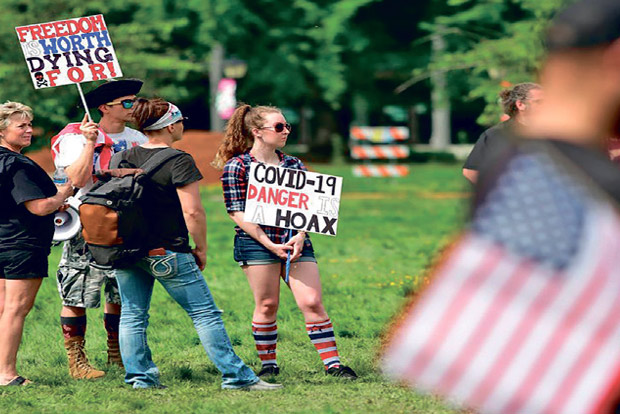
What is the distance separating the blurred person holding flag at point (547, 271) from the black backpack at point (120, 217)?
182 inches

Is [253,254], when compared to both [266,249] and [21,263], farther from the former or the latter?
[21,263]

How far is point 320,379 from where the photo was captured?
7293 millimetres

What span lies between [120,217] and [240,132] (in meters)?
1.15

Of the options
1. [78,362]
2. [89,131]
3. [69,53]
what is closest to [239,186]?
[89,131]

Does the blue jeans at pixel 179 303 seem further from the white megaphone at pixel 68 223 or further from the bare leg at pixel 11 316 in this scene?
the white megaphone at pixel 68 223

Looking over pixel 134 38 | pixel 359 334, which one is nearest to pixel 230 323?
pixel 359 334

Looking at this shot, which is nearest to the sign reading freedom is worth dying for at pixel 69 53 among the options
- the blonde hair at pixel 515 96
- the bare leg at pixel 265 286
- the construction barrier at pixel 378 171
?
the bare leg at pixel 265 286

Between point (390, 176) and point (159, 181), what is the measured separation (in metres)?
28.2

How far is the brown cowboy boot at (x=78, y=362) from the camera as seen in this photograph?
755 centimetres

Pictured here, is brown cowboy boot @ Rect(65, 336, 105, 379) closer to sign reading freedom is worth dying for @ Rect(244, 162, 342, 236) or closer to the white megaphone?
the white megaphone

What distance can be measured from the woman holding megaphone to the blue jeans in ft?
2.20

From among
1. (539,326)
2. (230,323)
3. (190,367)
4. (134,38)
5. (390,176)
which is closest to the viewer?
(539,326)

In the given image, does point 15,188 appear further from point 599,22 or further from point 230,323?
point 599,22

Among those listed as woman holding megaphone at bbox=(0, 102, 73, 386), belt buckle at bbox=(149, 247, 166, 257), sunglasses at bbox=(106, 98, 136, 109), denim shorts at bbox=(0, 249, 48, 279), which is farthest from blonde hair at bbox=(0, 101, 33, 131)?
belt buckle at bbox=(149, 247, 166, 257)
